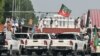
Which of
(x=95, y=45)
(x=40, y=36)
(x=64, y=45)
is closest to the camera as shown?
(x=95, y=45)

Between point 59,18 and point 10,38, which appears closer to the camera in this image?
point 10,38

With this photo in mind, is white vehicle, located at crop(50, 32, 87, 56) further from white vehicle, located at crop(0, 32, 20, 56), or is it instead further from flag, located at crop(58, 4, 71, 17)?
flag, located at crop(58, 4, 71, 17)

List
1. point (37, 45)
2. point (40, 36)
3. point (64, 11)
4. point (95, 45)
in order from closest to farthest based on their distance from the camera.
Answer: point (95, 45)
point (37, 45)
point (40, 36)
point (64, 11)

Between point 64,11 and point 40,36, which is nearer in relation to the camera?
point 40,36

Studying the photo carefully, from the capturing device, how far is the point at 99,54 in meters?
36.7

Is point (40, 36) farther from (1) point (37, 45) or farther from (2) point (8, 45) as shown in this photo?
(2) point (8, 45)

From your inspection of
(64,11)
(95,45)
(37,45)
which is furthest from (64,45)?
(64,11)

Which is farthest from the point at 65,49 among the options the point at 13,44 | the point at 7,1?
the point at 7,1

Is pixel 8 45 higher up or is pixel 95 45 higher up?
pixel 95 45

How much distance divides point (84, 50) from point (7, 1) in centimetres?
7849

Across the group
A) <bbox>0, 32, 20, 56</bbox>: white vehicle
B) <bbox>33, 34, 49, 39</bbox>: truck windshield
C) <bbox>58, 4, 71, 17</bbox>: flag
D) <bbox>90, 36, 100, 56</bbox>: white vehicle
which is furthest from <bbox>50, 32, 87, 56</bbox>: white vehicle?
<bbox>58, 4, 71, 17</bbox>: flag

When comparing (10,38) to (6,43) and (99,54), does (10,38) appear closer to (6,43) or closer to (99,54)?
(6,43)

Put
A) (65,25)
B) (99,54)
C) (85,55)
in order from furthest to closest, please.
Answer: (65,25)
(85,55)
(99,54)

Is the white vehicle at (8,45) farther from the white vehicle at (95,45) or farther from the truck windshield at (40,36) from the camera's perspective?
the white vehicle at (95,45)
